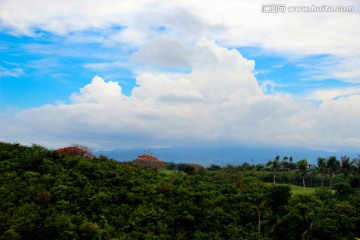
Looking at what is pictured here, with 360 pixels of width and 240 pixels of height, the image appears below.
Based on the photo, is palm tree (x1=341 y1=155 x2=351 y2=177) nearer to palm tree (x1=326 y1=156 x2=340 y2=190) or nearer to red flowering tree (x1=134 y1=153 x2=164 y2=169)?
palm tree (x1=326 y1=156 x2=340 y2=190)

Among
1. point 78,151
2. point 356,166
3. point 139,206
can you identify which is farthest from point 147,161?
point 356,166

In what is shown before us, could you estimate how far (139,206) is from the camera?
60.3m

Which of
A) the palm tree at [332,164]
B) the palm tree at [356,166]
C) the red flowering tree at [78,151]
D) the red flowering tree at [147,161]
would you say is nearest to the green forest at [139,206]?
the red flowering tree at [78,151]

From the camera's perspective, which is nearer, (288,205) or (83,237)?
(83,237)

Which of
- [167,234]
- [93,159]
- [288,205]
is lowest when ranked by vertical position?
[167,234]

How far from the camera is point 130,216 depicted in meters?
57.5

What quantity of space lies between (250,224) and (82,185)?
89.1 feet

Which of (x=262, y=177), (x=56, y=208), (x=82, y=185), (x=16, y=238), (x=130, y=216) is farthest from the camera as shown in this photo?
(x=262, y=177)

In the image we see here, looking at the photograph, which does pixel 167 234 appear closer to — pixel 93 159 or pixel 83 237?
pixel 83 237

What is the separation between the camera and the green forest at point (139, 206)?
171 ft

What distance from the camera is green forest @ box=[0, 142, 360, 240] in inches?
2050

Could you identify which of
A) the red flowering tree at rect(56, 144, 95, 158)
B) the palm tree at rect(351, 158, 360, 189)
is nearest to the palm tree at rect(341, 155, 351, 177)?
the palm tree at rect(351, 158, 360, 189)

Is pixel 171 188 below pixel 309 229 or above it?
above

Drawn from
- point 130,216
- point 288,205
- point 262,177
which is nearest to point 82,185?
point 130,216
